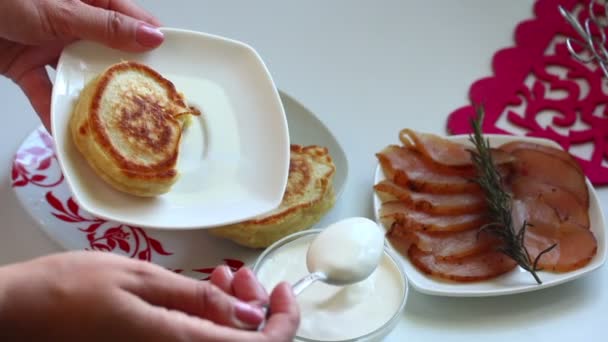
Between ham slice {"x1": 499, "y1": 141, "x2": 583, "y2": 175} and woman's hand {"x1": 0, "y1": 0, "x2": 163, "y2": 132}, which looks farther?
ham slice {"x1": 499, "y1": 141, "x2": 583, "y2": 175}

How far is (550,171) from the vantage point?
5.21 ft

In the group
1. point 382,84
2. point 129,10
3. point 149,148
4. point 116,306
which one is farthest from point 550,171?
point 116,306

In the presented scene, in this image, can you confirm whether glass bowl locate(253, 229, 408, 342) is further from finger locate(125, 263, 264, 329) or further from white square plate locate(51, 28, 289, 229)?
finger locate(125, 263, 264, 329)

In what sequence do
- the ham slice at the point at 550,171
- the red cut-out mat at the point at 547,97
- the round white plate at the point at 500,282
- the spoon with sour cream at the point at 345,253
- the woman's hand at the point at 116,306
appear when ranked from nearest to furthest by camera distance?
the woman's hand at the point at 116,306 → the spoon with sour cream at the point at 345,253 → the round white plate at the point at 500,282 → the ham slice at the point at 550,171 → the red cut-out mat at the point at 547,97

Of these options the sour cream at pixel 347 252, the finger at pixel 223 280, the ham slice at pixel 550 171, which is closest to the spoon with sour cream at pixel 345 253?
the sour cream at pixel 347 252

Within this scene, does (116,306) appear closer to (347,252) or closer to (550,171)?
(347,252)

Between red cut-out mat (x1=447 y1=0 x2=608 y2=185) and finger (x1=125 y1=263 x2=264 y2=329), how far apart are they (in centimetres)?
99

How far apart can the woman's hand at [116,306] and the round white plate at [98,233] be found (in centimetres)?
47

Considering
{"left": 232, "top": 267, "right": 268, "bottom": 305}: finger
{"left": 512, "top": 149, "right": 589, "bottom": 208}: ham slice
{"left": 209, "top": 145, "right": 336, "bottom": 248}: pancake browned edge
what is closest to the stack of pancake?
{"left": 209, "top": 145, "right": 336, "bottom": 248}: pancake browned edge

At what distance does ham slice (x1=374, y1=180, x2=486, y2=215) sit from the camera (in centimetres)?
146

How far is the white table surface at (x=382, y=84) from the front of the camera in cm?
136

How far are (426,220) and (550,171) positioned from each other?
0.35m

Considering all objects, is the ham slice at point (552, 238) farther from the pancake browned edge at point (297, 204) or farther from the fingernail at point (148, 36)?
the fingernail at point (148, 36)

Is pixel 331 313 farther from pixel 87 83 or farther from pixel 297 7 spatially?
pixel 297 7
